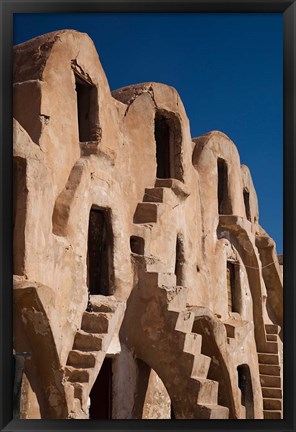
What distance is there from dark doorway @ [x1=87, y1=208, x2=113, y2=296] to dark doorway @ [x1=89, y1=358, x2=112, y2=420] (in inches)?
45.9

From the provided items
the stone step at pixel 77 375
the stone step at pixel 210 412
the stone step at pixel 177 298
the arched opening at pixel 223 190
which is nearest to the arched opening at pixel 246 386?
the arched opening at pixel 223 190

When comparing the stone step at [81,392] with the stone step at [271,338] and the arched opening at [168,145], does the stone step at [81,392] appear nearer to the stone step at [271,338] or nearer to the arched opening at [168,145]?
the arched opening at [168,145]

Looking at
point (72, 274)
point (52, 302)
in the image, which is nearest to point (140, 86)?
point (72, 274)

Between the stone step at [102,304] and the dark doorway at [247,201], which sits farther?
the dark doorway at [247,201]

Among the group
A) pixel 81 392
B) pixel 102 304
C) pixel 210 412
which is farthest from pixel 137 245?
pixel 81 392

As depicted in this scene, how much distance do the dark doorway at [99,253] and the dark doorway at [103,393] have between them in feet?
3.83

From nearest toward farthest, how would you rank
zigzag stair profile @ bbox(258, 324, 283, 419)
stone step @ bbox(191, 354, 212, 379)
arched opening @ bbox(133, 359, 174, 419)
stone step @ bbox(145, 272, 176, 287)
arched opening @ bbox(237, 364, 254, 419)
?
1. stone step @ bbox(191, 354, 212, 379)
2. stone step @ bbox(145, 272, 176, 287)
3. arched opening @ bbox(133, 359, 174, 419)
4. arched opening @ bbox(237, 364, 254, 419)
5. zigzag stair profile @ bbox(258, 324, 283, 419)

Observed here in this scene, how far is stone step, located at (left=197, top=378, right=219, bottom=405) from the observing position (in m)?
11.4

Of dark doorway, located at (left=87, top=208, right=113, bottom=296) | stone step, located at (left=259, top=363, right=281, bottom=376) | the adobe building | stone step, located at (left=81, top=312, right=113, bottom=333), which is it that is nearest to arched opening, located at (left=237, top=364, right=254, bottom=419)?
stone step, located at (left=259, top=363, right=281, bottom=376)

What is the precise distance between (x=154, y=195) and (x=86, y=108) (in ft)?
7.98

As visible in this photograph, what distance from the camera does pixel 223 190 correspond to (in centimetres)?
1930

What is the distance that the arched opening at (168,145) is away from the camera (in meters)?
15.7

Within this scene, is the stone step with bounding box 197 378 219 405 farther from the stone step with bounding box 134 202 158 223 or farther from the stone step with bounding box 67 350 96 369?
the stone step with bounding box 134 202 158 223

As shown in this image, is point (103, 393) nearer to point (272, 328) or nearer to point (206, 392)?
point (206, 392)
